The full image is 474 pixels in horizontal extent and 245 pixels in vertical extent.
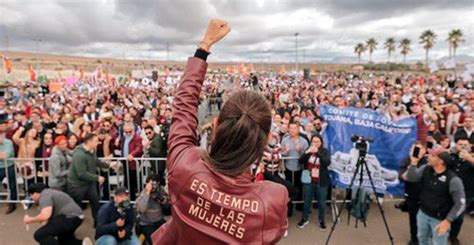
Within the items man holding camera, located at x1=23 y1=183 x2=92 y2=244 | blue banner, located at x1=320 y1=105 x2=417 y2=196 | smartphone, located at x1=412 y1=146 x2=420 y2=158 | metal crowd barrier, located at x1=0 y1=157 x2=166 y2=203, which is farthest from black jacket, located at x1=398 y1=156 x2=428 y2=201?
man holding camera, located at x1=23 y1=183 x2=92 y2=244

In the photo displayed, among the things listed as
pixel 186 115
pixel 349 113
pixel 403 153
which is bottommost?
pixel 403 153

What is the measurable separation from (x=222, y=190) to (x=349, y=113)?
18.8ft

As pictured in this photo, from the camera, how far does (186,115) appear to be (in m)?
1.31

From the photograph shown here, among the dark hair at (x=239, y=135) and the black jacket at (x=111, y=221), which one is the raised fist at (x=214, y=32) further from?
the black jacket at (x=111, y=221)

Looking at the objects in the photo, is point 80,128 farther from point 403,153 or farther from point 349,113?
point 403,153

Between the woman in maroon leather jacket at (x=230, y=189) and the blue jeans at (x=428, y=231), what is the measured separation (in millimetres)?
4331

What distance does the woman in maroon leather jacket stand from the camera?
108 cm

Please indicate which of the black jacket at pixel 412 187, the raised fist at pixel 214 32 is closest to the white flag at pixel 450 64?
the black jacket at pixel 412 187

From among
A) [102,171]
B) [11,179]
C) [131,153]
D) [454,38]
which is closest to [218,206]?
[131,153]

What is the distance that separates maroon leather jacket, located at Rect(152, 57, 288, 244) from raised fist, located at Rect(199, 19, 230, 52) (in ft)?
1.41

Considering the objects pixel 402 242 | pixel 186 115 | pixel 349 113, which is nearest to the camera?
pixel 186 115

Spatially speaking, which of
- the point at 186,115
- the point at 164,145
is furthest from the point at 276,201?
the point at 164,145

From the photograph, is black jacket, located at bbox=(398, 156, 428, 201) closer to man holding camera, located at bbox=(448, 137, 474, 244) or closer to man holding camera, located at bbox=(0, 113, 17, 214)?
man holding camera, located at bbox=(448, 137, 474, 244)

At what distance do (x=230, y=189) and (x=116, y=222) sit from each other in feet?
15.2
